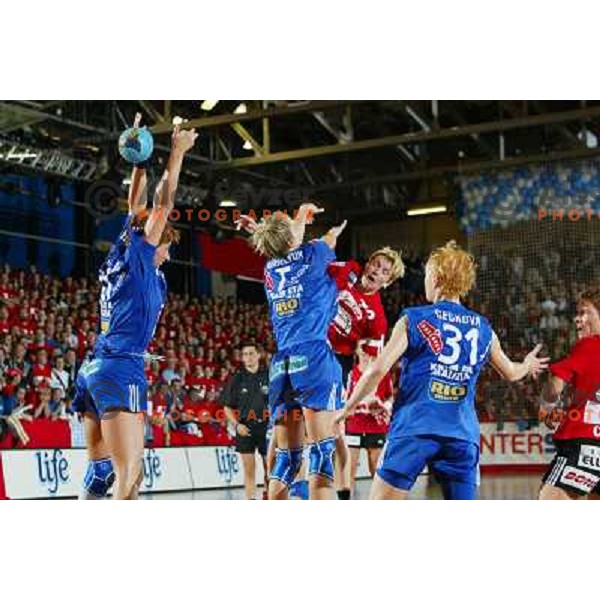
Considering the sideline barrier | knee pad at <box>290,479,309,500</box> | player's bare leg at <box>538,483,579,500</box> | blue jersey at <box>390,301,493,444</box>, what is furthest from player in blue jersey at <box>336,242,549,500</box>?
the sideline barrier

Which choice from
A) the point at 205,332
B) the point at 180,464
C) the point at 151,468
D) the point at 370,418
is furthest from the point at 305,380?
the point at 180,464

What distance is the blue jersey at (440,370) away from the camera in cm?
580

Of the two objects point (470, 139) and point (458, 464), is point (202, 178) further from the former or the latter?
point (458, 464)

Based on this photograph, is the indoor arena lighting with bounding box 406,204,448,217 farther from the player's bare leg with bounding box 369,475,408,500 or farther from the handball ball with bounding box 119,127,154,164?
the player's bare leg with bounding box 369,475,408,500

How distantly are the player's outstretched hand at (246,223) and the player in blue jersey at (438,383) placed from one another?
2921 mm

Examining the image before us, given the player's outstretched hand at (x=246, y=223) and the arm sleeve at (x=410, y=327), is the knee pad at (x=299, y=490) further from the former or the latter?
the arm sleeve at (x=410, y=327)

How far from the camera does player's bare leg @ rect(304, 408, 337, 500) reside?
288 inches

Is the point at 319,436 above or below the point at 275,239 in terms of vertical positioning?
below

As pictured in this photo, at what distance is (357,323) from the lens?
9.07m

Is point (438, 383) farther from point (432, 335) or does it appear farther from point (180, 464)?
point (180, 464)

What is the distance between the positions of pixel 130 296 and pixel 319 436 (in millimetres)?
1573

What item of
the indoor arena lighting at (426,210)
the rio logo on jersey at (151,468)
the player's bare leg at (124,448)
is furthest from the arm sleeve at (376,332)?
the rio logo on jersey at (151,468)

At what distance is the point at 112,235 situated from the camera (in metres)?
10.9

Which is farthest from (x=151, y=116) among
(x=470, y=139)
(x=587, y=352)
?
(x=587, y=352)
